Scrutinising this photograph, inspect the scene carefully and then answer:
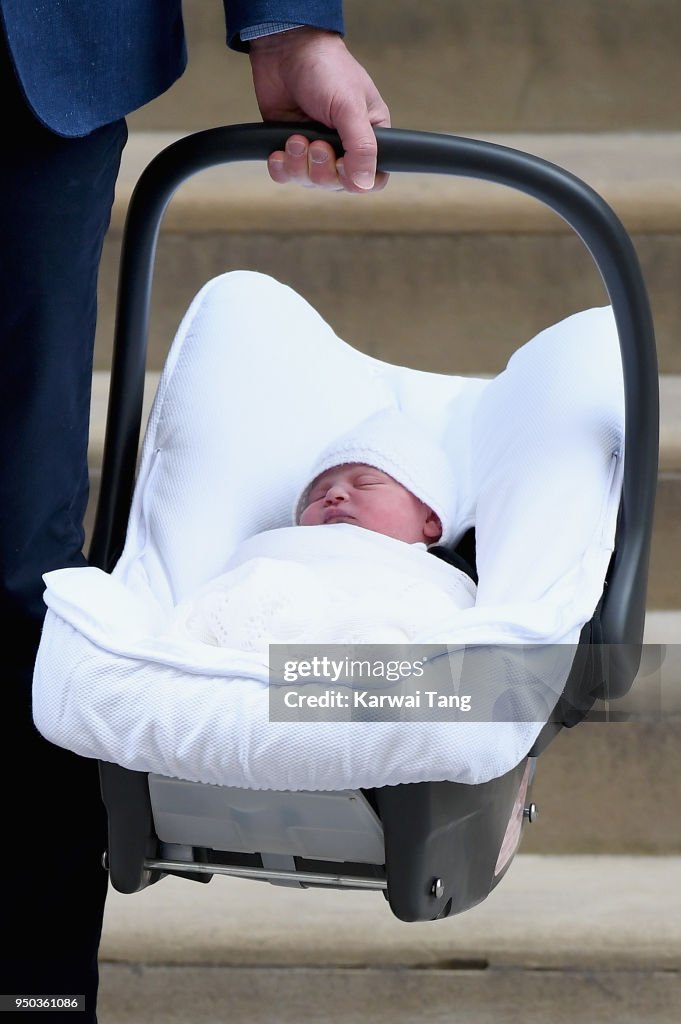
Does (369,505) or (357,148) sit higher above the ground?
(357,148)

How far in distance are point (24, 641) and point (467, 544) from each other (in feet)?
1.24

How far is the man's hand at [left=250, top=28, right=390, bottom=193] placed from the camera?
0.76 metres

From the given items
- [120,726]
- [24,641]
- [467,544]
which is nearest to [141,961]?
[24,641]

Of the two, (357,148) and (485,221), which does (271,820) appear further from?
(485,221)

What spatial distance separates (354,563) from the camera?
86 cm

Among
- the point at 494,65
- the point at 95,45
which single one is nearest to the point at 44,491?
the point at 95,45

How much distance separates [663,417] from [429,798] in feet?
2.51

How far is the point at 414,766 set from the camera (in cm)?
63

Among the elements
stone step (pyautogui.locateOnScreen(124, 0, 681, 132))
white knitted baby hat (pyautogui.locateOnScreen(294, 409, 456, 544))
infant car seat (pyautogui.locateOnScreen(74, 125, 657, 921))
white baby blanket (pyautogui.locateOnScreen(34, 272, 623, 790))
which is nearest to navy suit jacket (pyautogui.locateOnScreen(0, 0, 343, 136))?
infant car seat (pyautogui.locateOnScreen(74, 125, 657, 921))

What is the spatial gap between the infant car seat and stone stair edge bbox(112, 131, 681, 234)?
64cm

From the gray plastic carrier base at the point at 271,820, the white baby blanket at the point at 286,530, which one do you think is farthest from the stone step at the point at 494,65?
the gray plastic carrier base at the point at 271,820

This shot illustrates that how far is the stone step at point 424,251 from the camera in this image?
1.41 meters

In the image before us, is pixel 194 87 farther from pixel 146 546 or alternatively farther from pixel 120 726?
pixel 120 726

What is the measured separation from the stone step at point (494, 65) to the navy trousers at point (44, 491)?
0.66 meters
